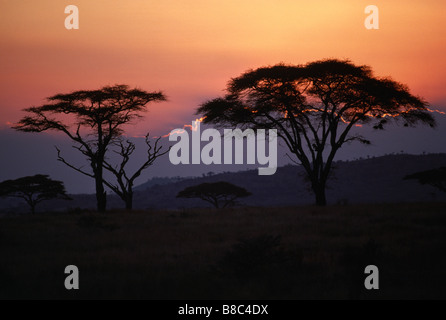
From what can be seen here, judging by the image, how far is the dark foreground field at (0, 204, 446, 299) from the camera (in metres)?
8.48

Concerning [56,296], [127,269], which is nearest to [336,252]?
[127,269]

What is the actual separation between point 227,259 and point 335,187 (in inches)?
3341

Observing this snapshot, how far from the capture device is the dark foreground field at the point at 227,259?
8.48 meters

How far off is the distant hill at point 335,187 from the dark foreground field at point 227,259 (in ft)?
219

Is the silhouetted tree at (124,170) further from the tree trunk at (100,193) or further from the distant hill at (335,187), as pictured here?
the distant hill at (335,187)

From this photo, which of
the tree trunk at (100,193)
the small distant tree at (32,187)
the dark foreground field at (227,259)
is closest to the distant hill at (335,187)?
the small distant tree at (32,187)

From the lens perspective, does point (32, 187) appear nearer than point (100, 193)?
No

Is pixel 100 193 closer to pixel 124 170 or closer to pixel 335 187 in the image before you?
pixel 124 170

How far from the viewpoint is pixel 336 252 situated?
11.7 meters

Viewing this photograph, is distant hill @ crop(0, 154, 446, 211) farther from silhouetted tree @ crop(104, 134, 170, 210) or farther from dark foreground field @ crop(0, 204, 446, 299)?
dark foreground field @ crop(0, 204, 446, 299)

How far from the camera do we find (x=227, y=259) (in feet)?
33.3

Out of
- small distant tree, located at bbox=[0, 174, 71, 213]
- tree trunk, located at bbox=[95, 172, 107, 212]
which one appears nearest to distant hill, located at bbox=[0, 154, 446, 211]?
small distant tree, located at bbox=[0, 174, 71, 213]

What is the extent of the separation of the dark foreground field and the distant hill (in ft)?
219

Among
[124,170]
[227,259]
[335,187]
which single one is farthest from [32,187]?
[335,187]
